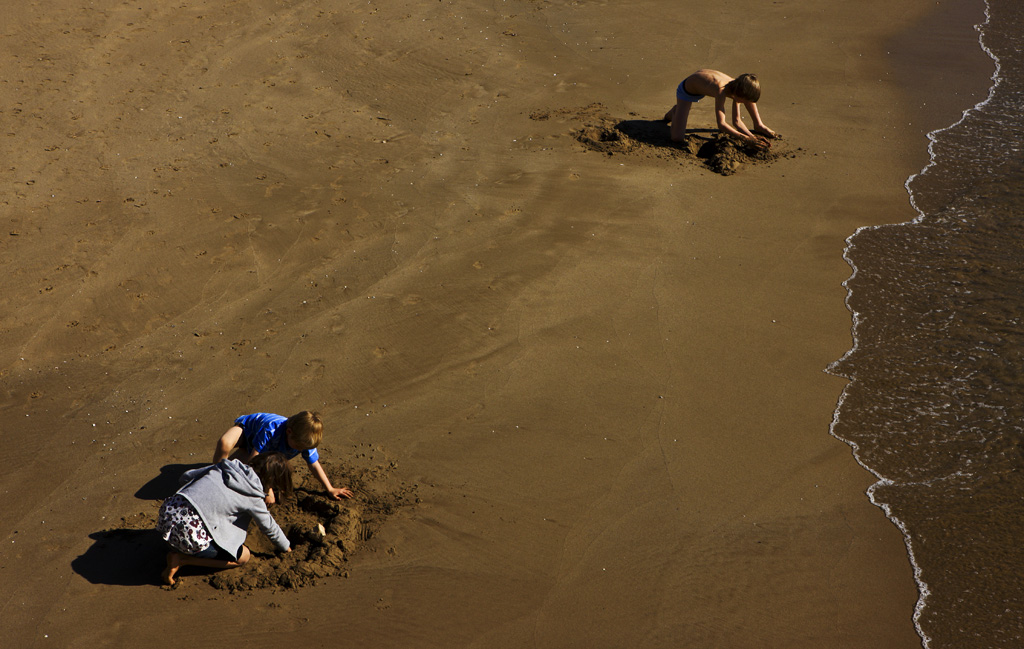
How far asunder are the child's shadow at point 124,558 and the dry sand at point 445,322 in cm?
2

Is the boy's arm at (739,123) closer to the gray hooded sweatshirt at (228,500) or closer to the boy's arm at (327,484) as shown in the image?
the boy's arm at (327,484)

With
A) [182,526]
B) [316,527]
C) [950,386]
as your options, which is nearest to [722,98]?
[950,386]

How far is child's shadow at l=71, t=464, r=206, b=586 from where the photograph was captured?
4.46 meters

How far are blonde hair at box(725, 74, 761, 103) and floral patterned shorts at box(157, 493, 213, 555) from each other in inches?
269

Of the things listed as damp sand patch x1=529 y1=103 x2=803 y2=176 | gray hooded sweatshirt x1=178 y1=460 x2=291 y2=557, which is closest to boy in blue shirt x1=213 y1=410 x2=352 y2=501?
gray hooded sweatshirt x1=178 y1=460 x2=291 y2=557

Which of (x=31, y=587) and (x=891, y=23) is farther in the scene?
(x=891, y=23)

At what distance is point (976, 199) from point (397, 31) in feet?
25.5

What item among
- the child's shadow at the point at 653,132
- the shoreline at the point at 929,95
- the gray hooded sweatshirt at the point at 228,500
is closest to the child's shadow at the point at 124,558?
the gray hooded sweatshirt at the point at 228,500

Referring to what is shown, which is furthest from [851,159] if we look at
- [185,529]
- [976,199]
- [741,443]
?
[185,529]

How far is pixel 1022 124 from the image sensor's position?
1020 centimetres

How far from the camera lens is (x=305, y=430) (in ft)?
14.8

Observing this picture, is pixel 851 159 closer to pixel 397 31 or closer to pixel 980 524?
pixel 980 524

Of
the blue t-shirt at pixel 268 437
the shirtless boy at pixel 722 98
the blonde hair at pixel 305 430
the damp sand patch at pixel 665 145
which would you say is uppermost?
the shirtless boy at pixel 722 98

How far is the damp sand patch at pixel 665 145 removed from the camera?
348 inches
